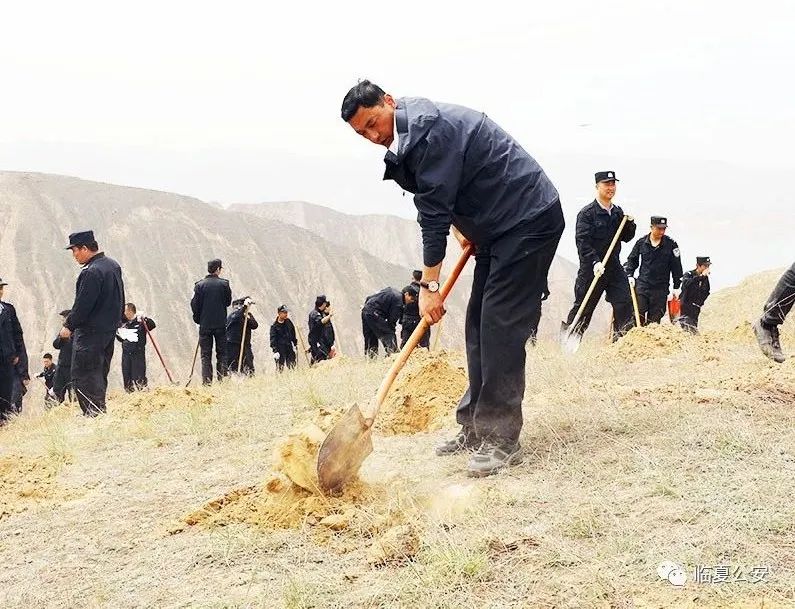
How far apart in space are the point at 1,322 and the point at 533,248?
7.23 m

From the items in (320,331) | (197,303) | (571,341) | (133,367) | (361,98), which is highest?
(361,98)

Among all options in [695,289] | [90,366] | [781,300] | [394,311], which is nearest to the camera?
[781,300]

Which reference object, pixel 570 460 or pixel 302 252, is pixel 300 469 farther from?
pixel 302 252

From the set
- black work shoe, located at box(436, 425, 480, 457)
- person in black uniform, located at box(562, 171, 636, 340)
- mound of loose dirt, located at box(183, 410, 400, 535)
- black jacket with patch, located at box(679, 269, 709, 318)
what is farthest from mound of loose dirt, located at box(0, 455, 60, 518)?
black jacket with patch, located at box(679, 269, 709, 318)

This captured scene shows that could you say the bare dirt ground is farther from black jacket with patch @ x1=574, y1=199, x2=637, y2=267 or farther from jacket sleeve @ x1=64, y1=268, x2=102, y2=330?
black jacket with patch @ x1=574, y1=199, x2=637, y2=267

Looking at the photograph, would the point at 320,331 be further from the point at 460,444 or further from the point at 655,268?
the point at 460,444

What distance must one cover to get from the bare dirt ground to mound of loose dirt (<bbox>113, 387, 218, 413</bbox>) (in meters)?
1.73

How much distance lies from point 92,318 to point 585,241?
522cm

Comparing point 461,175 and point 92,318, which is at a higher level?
point 461,175

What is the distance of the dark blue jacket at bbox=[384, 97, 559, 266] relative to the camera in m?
3.65

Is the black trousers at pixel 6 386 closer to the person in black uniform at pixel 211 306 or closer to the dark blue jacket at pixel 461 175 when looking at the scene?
the person in black uniform at pixel 211 306

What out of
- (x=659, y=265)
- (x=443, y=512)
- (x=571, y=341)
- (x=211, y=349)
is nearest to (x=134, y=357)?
(x=211, y=349)

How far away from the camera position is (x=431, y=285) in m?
3.89

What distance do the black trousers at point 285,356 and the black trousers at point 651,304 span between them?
20.7 feet
